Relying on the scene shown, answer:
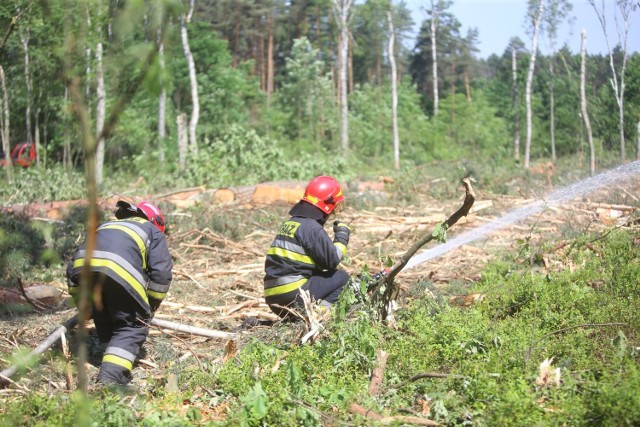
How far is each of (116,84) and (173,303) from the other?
5801 mm

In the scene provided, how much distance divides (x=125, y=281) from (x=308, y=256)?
5.21ft

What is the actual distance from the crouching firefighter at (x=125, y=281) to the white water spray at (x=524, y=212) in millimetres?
3428

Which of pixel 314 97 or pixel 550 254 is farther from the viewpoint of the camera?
pixel 314 97

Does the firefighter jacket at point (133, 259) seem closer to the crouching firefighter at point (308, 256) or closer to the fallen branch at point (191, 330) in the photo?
the fallen branch at point (191, 330)

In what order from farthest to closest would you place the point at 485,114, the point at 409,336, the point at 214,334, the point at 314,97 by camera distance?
the point at 485,114 → the point at 314,97 → the point at 214,334 → the point at 409,336

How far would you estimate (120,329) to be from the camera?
5.31 metres

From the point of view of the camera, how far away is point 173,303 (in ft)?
24.6

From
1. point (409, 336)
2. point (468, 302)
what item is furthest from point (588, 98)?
point (409, 336)

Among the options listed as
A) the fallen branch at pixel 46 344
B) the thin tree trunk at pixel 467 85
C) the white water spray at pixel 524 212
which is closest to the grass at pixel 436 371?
the fallen branch at pixel 46 344

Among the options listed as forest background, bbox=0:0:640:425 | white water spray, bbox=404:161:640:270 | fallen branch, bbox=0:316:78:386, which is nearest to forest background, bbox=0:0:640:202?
forest background, bbox=0:0:640:425

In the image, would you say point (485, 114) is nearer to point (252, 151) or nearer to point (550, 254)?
point (252, 151)

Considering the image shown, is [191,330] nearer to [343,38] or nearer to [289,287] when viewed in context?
[289,287]

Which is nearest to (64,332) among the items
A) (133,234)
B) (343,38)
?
(133,234)

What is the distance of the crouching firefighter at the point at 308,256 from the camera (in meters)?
5.83
